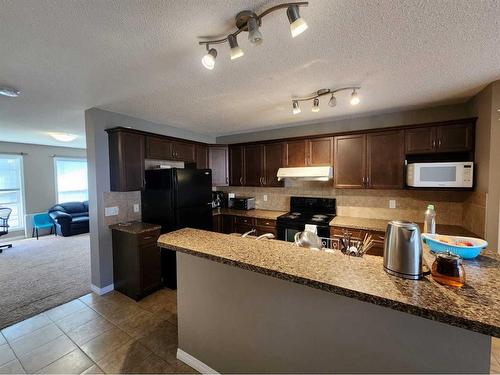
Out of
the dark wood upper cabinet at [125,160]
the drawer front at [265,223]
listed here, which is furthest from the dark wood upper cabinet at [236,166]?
the dark wood upper cabinet at [125,160]

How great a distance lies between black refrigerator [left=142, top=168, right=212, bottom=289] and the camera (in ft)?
10.2

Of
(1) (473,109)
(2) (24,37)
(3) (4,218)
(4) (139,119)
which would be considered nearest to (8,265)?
(3) (4,218)

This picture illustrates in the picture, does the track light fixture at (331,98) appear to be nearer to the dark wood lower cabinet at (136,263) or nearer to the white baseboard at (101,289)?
the dark wood lower cabinet at (136,263)

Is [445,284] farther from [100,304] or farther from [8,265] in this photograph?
[8,265]

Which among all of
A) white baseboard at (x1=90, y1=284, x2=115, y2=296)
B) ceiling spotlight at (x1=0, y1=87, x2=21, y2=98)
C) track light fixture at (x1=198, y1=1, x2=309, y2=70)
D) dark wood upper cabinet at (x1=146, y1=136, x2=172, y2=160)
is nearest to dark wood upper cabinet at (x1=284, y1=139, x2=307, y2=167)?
dark wood upper cabinet at (x1=146, y1=136, x2=172, y2=160)

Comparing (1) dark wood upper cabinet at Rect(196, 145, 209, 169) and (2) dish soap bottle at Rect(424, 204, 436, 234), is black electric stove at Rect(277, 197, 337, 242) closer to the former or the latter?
(2) dish soap bottle at Rect(424, 204, 436, 234)

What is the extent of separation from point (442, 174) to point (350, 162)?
1.06 meters

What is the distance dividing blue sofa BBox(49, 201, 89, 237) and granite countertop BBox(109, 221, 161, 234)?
406 cm

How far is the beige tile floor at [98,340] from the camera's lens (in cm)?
185

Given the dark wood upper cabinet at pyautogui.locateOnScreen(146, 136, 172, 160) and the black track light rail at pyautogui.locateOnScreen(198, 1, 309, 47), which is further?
the dark wood upper cabinet at pyautogui.locateOnScreen(146, 136, 172, 160)

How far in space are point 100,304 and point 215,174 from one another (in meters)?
2.67

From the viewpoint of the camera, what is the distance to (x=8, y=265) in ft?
13.1

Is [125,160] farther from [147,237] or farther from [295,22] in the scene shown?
[295,22]

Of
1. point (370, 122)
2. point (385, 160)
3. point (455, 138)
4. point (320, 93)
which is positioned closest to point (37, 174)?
point (320, 93)
